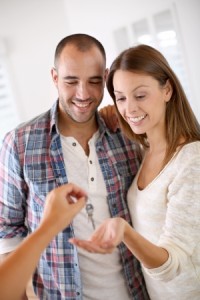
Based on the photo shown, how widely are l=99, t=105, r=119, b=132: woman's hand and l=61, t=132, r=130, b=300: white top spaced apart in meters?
0.21

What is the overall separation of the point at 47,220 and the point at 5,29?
7.67 ft

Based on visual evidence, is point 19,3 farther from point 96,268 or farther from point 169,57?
point 96,268

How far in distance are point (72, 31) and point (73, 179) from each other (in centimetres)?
204

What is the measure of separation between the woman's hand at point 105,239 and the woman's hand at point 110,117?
627 mm

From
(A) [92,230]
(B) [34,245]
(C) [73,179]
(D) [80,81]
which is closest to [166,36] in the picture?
(D) [80,81]

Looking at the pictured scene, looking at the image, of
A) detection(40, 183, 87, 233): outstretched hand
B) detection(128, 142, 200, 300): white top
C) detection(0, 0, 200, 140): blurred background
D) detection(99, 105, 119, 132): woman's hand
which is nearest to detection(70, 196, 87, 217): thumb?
detection(40, 183, 87, 233): outstretched hand

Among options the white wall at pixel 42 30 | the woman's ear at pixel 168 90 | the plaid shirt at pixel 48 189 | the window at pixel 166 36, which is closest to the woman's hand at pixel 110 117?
the plaid shirt at pixel 48 189

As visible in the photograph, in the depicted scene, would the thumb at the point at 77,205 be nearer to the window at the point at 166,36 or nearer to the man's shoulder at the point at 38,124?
the man's shoulder at the point at 38,124

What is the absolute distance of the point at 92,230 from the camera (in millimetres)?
1249

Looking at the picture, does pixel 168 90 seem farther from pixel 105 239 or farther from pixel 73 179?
pixel 105 239

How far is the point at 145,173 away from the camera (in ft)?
4.09

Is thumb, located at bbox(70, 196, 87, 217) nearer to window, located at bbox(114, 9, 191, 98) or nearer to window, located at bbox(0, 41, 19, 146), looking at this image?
window, located at bbox(114, 9, 191, 98)

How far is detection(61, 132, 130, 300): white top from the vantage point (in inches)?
49.3

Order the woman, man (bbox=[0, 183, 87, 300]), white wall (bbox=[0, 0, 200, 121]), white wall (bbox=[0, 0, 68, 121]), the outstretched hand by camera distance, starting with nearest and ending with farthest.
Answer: man (bbox=[0, 183, 87, 300]), the outstretched hand, the woman, white wall (bbox=[0, 0, 200, 121]), white wall (bbox=[0, 0, 68, 121])
